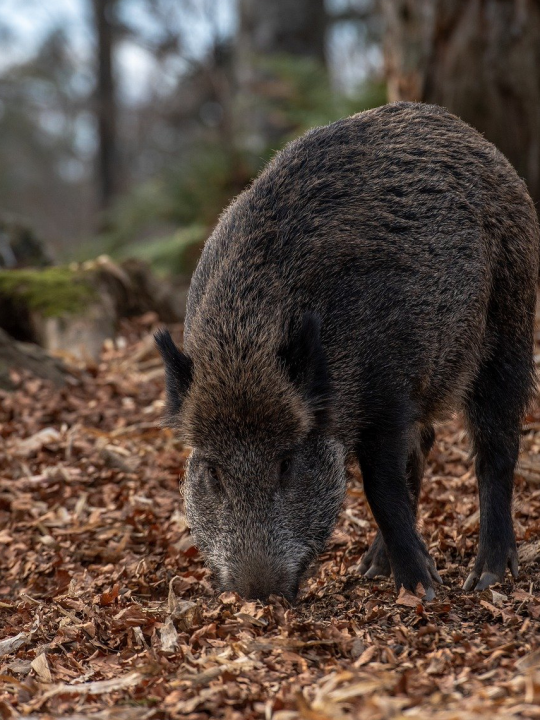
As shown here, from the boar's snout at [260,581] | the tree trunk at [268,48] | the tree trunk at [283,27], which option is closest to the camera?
the boar's snout at [260,581]

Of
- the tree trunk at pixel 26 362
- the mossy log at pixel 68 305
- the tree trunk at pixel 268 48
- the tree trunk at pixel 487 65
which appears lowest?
the tree trunk at pixel 26 362

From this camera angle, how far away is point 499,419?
5.18 m

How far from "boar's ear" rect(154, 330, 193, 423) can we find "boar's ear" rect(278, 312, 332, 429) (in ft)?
1.70

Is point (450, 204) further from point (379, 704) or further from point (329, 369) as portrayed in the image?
point (379, 704)

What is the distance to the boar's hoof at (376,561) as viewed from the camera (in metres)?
5.12

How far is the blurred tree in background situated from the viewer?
9039 mm

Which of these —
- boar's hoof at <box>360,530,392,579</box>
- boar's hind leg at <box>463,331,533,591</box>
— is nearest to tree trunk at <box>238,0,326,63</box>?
boar's hind leg at <box>463,331,533,591</box>

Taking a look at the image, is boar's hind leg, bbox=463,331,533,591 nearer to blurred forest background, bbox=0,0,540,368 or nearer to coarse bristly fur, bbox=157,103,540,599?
coarse bristly fur, bbox=157,103,540,599

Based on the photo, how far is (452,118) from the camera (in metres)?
5.31

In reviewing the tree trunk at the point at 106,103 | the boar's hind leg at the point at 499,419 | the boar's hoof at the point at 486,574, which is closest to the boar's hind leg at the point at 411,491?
the boar's hind leg at the point at 499,419

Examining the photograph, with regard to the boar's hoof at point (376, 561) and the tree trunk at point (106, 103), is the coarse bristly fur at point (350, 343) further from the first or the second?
the tree trunk at point (106, 103)

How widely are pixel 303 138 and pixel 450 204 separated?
2.95 feet

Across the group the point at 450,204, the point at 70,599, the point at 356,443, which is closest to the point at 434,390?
the point at 356,443

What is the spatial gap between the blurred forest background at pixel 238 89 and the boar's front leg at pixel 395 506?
4993 millimetres
